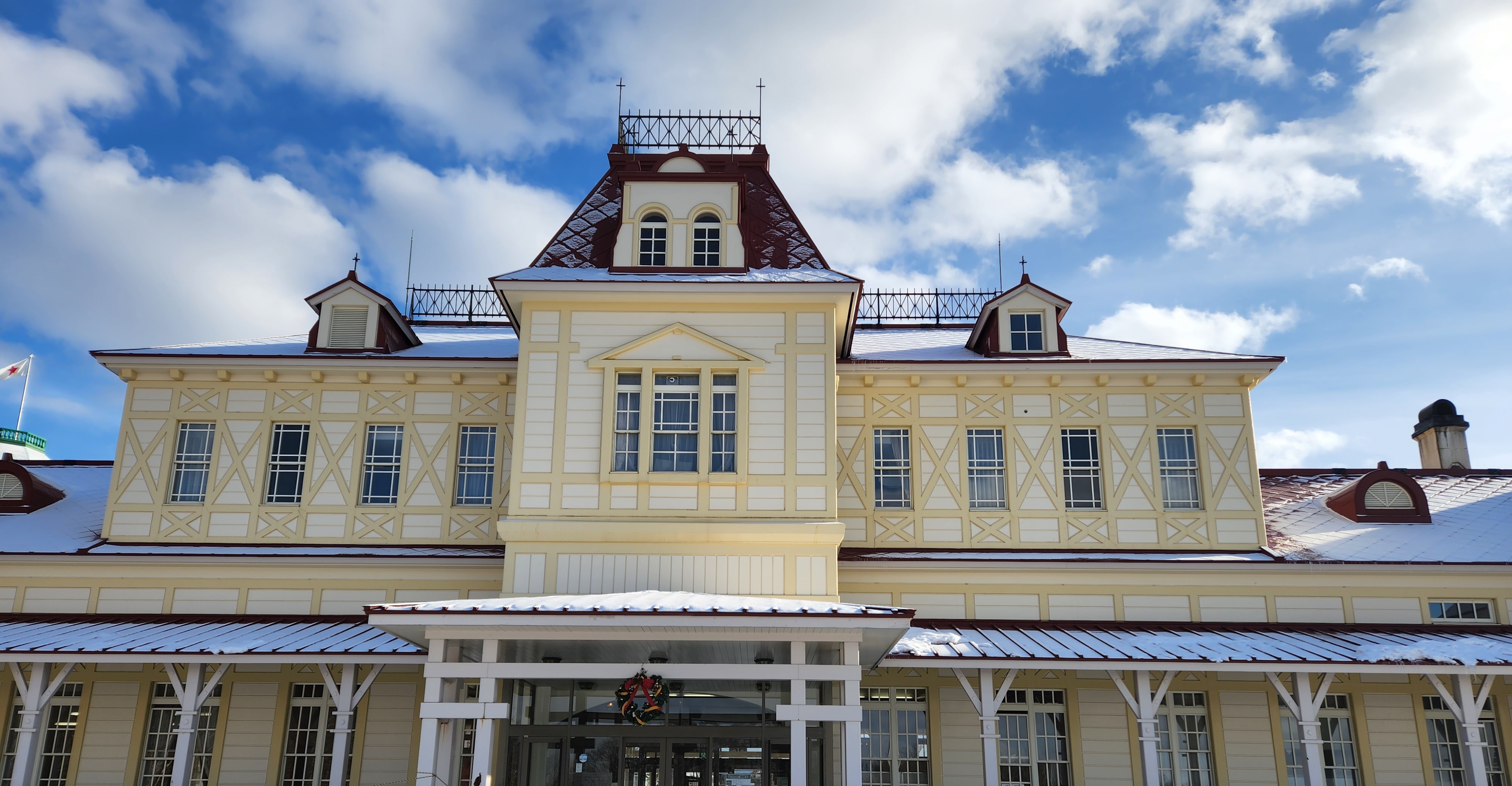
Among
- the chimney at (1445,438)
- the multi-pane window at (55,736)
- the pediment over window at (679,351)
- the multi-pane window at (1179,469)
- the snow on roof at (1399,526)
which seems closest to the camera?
the pediment over window at (679,351)

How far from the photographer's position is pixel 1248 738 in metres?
16.4

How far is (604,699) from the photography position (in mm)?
14906

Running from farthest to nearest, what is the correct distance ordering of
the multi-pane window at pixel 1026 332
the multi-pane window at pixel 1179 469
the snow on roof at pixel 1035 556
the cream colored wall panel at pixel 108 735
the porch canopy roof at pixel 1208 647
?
the multi-pane window at pixel 1026 332 < the multi-pane window at pixel 1179 469 < the snow on roof at pixel 1035 556 < the cream colored wall panel at pixel 108 735 < the porch canopy roof at pixel 1208 647

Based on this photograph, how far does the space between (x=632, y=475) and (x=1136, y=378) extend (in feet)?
31.7

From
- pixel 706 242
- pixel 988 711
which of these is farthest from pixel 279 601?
pixel 988 711

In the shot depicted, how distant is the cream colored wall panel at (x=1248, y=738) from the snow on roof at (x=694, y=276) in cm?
950

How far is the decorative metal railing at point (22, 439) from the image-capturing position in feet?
114

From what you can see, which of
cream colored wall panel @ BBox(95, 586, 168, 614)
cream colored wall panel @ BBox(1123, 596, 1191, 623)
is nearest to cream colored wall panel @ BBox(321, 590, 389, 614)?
cream colored wall panel @ BBox(95, 586, 168, 614)

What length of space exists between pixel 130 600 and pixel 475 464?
20.5 ft

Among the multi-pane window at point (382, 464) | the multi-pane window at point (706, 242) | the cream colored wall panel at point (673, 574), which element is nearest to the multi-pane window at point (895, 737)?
the cream colored wall panel at point (673, 574)

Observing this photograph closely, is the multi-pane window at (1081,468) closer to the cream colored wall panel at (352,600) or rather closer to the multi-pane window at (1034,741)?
the multi-pane window at (1034,741)

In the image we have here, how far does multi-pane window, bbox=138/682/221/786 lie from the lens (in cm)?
1636

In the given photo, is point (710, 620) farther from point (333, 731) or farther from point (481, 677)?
point (333, 731)

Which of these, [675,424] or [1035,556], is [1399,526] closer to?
[1035,556]
